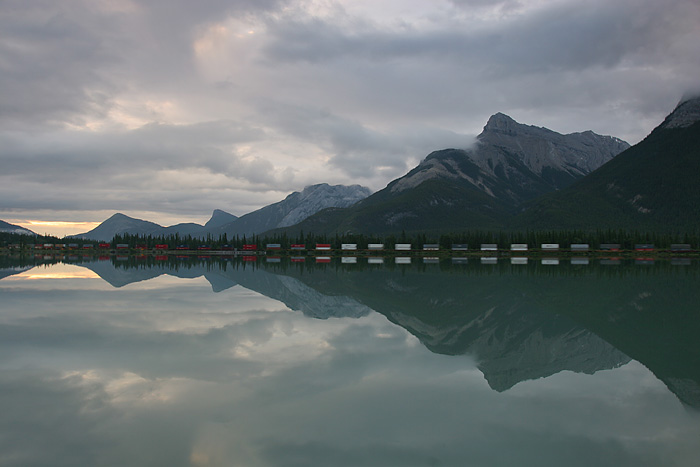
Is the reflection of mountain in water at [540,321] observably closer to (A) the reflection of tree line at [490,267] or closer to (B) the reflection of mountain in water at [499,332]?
(B) the reflection of mountain in water at [499,332]

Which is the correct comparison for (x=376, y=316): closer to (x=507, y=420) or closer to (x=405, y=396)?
(x=405, y=396)

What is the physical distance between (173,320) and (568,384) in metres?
28.8

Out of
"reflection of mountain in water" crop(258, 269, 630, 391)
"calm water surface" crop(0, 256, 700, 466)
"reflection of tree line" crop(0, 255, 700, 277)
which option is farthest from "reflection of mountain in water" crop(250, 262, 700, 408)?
"reflection of tree line" crop(0, 255, 700, 277)

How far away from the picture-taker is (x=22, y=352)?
25.5 meters

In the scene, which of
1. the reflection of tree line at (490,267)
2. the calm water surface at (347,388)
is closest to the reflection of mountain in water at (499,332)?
the calm water surface at (347,388)

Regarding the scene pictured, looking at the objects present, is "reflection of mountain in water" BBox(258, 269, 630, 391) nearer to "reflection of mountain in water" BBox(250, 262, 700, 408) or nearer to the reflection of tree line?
"reflection of mountain in water" BBox(250, 262, 700, 408)

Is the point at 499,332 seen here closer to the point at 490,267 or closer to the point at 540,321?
the point at 540,321

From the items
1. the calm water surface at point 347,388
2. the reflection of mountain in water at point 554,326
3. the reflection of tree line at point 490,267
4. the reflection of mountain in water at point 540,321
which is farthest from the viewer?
the reflection of tree line at point 490,267

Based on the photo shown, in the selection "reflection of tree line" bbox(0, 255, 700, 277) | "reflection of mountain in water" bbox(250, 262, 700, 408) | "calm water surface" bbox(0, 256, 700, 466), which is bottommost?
"reflection of tree line" bbox(0, 255, 700, 277)

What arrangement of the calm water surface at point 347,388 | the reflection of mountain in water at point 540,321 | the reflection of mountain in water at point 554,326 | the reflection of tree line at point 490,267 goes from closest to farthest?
the calm water surface at point 347,388 < the reflection of mountain in water at point 554,326 < the reflection of mountain in water at point 540,321 < the reflection of tree line at point 490,267

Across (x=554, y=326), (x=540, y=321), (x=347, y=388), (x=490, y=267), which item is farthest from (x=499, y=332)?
(x=490, y=267)

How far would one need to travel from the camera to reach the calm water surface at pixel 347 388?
548 inches

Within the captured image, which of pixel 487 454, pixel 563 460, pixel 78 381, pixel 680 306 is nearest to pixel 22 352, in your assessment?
pixel 78 381

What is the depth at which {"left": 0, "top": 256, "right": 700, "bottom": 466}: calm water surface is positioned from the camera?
1392 cm
